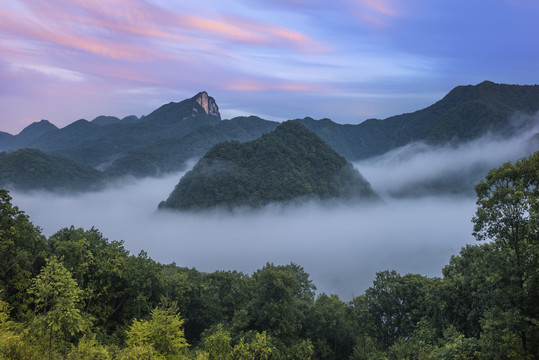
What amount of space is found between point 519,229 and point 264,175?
106 m

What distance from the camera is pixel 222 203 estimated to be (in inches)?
4717

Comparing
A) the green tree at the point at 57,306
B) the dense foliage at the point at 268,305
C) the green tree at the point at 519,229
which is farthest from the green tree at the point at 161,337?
the green tree at the point at 519,229

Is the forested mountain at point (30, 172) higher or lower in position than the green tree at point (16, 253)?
higher

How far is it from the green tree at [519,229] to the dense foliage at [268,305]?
5 cm

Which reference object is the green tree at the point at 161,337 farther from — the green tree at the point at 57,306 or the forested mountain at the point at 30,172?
the forested mountain at the point at 30,172

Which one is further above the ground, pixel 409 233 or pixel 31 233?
pixel 31 233

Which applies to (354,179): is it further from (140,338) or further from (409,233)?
(140,338)

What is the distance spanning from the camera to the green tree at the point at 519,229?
13.5m

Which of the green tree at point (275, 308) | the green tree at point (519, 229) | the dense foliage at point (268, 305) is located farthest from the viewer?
the green tree at point (275, 308)

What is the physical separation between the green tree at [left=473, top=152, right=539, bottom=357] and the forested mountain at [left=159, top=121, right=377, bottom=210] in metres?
104

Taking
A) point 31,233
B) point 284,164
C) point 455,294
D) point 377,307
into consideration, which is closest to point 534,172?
point 455,294

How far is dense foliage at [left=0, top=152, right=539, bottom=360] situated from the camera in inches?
549

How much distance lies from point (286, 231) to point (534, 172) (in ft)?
458

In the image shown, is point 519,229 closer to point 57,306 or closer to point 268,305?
point 268,305
